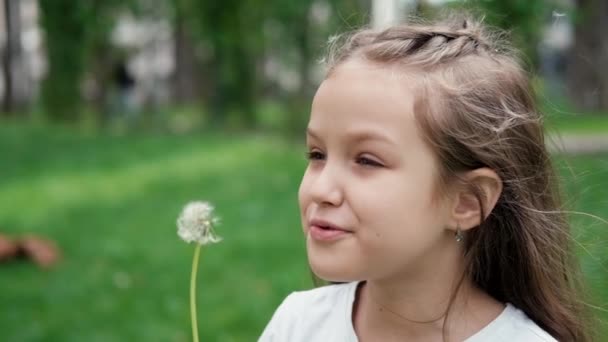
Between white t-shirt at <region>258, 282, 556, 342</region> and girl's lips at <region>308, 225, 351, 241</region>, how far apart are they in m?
0.27

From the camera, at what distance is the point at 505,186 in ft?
5.31

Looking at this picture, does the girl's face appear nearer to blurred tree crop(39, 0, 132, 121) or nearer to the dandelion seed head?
the dandelion seed head

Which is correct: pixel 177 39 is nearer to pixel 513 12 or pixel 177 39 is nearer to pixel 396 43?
pixel 513 12

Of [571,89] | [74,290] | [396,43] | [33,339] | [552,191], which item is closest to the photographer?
[396,43]

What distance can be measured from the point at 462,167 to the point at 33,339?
283 centimetres

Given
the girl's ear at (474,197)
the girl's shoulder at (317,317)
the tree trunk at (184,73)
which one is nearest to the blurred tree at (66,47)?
the tree trunk at (184,73)

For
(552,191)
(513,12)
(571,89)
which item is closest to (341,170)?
(552,191)

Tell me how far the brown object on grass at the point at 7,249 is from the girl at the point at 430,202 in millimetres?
3626

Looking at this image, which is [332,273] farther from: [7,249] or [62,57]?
[62,57]

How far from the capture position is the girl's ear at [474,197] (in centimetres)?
157

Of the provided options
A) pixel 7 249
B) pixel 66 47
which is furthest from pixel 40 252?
pixel 66 47

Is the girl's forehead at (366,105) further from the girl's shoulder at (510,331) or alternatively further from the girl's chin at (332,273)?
the girl's shoulder at (510,331)

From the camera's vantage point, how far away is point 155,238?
5.68 metres

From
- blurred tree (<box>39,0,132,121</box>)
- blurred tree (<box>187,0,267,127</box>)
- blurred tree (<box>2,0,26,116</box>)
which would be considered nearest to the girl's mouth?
blurred tree (<box>187,0,267,127</box>)
